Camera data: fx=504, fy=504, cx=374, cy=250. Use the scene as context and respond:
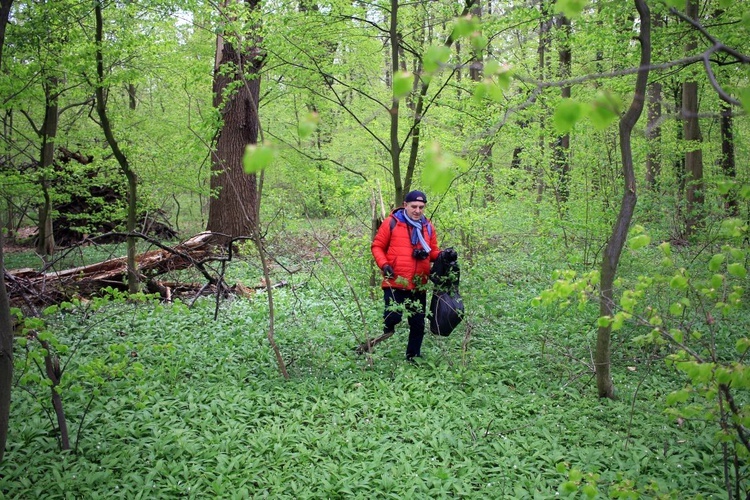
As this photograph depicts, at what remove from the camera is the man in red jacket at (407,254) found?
555cm

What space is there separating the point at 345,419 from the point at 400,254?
1874 millimetres

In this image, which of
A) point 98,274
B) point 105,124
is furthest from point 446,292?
point 98,274

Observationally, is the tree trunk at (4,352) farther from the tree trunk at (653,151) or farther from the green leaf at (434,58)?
the tree trunk at (653,151)

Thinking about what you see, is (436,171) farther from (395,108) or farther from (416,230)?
(395,108)

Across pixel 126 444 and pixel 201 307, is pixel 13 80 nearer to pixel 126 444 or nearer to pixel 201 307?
pixel 201 307

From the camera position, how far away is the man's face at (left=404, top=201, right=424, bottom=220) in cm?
556

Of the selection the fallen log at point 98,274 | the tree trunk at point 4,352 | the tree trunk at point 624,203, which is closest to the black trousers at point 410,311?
the tree trunk at point 624,203

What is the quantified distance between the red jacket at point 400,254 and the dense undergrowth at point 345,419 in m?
0.92

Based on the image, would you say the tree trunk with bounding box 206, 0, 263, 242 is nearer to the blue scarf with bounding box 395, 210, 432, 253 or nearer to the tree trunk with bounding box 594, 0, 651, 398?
the blue scarf with bounding box 395, 210, 432, 253

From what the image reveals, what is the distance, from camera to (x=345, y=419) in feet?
15.2

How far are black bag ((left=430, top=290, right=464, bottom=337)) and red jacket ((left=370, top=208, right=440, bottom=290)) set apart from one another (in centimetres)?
30

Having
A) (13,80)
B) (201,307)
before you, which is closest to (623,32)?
(201,307)

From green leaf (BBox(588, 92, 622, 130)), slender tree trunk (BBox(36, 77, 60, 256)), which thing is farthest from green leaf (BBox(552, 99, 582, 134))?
slender tree trunk (BBox(36, 77, 60, 256))

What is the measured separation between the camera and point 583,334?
6594 millimetres
